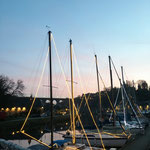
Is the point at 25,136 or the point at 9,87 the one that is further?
the point at 9,87

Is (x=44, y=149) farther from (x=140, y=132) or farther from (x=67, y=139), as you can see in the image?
(x=140, y=132)

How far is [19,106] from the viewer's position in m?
69.2

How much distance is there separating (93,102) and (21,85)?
5097 centimetres

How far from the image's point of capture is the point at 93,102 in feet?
340

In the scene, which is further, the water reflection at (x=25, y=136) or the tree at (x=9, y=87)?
the tree at (x=9, y=87)

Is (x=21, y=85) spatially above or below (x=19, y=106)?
above

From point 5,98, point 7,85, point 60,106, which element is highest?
point 7,85

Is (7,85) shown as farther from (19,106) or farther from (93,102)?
(93,102)

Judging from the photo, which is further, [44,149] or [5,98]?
[5,98]

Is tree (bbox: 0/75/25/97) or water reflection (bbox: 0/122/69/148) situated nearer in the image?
water reflection (bbox: 0/122/69/148)

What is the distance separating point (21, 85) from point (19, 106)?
29.9 ft

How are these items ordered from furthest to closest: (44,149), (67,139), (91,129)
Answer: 1. (91,129)
2. (67,139)
3. (44,149)

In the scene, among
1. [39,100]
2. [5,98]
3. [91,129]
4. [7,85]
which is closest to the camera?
[91,129]

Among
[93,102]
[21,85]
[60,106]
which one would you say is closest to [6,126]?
[21,85]
